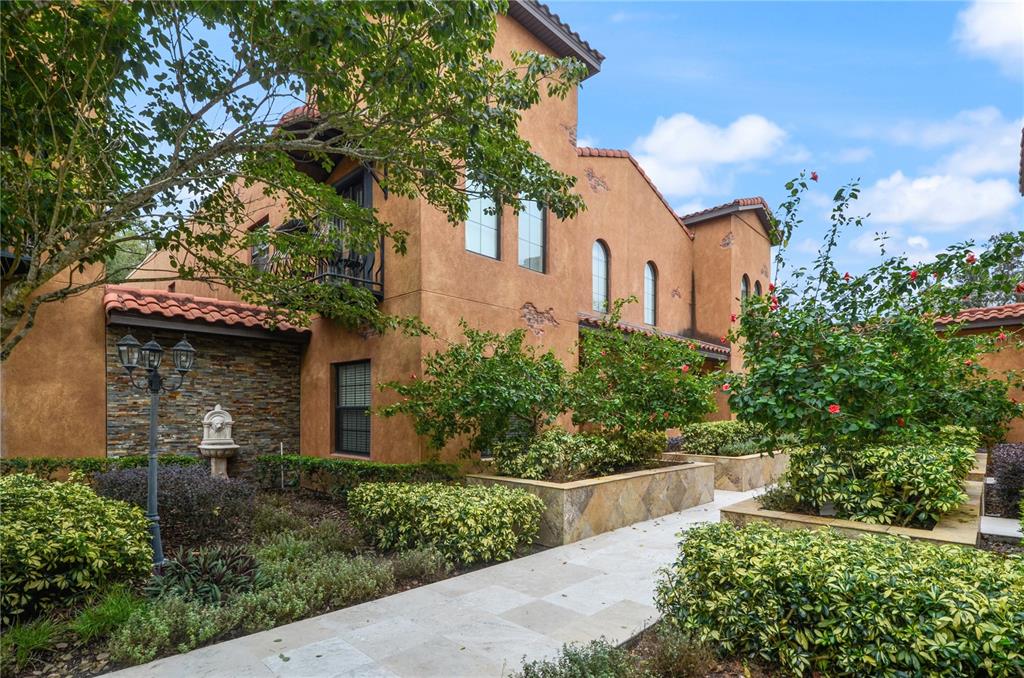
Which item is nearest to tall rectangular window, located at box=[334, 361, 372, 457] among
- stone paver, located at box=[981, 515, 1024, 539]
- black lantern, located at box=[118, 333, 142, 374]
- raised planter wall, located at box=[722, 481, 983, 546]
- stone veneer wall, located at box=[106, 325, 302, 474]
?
stone veneer wall, located at box=[106, 325, 302, 474]

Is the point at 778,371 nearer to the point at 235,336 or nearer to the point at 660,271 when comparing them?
the point at 235,336

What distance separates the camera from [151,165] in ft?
17.7

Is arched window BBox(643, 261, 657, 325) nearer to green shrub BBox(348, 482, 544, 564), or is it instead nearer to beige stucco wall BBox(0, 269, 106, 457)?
green shrub BBox(348, 482, 544, 564)

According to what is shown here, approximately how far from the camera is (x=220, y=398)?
30.9ft

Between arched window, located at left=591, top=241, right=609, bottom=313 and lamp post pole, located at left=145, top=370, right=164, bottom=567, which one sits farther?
arched window, located at left=591, top=241, right=609, bottom=313

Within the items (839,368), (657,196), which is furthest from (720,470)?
(657,196)

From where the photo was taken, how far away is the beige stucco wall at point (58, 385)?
24.4 feet

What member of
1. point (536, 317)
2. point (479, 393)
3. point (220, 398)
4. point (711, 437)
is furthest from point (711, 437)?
point (220, 398)

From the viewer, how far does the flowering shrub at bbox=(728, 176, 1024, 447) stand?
4.83 metres

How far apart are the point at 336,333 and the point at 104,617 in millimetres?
6023

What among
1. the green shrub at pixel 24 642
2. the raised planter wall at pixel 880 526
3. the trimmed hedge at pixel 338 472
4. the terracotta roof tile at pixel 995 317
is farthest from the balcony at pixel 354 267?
the terracotta roof tile at pixel 995 317

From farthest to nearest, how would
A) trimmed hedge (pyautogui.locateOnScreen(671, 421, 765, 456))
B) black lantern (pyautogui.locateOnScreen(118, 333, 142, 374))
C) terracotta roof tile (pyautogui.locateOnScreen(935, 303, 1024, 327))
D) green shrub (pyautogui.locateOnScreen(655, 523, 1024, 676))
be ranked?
trimmed hedge (pyautogui.locateOnScreen(671, 421, 765, 456)) < terracotta roof tile (pyautogui.locateOnScreen(935, 303, 1024, 327)) < black lantern (pyautogui.locateOnScreen(118, 333, 142, 374)) < green shrub (pyautogui.locateOnScreen(655, 523, 1024, 676))

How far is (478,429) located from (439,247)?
2808 mm

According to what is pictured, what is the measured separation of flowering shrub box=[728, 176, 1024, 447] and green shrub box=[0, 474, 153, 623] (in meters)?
5.60
